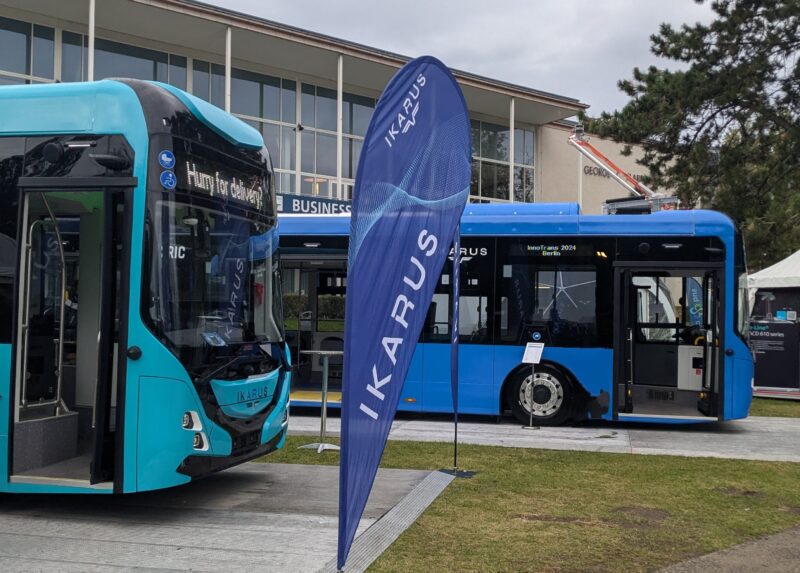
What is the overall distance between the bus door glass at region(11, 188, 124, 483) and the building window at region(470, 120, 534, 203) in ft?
86.2

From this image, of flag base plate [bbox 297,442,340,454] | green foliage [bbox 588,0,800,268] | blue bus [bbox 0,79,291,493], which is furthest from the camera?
green foliage [bbox 588,0,800,268]

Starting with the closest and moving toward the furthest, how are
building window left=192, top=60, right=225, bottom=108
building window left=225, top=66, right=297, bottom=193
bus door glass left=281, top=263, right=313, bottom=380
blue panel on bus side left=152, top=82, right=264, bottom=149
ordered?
blue panel on bus side left=152, top=82, right=264, bottom=149 < bus door glass left=281, top=263, right=313, bottom=380 < building window left=192, top=60, right=225, bottom=108 < building window left=225, top=66, right=297, bottom=193

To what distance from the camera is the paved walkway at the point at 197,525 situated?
535cm

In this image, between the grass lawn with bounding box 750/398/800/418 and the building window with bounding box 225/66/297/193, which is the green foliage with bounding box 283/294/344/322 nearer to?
the grass lawn with bounding box 750/398/800/418

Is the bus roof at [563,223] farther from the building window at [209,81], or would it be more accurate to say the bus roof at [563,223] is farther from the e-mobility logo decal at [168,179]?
the building window at [209,81]

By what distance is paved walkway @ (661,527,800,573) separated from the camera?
5262mm

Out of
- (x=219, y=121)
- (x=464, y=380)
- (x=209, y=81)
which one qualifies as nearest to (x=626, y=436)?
(x=464, y=380)

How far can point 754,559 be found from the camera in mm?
5500

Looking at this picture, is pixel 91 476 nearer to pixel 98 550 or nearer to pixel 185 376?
pixel 98 550

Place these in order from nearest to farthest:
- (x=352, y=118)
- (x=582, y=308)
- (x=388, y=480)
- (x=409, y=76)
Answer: (x=409, y=76) < (x=388, y=480) < (x=582, y=308) < (x=352, y=118)

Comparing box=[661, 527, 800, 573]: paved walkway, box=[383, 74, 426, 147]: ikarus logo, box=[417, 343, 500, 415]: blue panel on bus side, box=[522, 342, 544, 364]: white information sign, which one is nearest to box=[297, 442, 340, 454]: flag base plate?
box=[417, 343, 500, 415]: blue panel on bus side

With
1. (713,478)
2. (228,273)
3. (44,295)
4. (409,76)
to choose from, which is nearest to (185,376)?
(228,273)

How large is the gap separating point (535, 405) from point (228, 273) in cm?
655

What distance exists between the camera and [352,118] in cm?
2973
